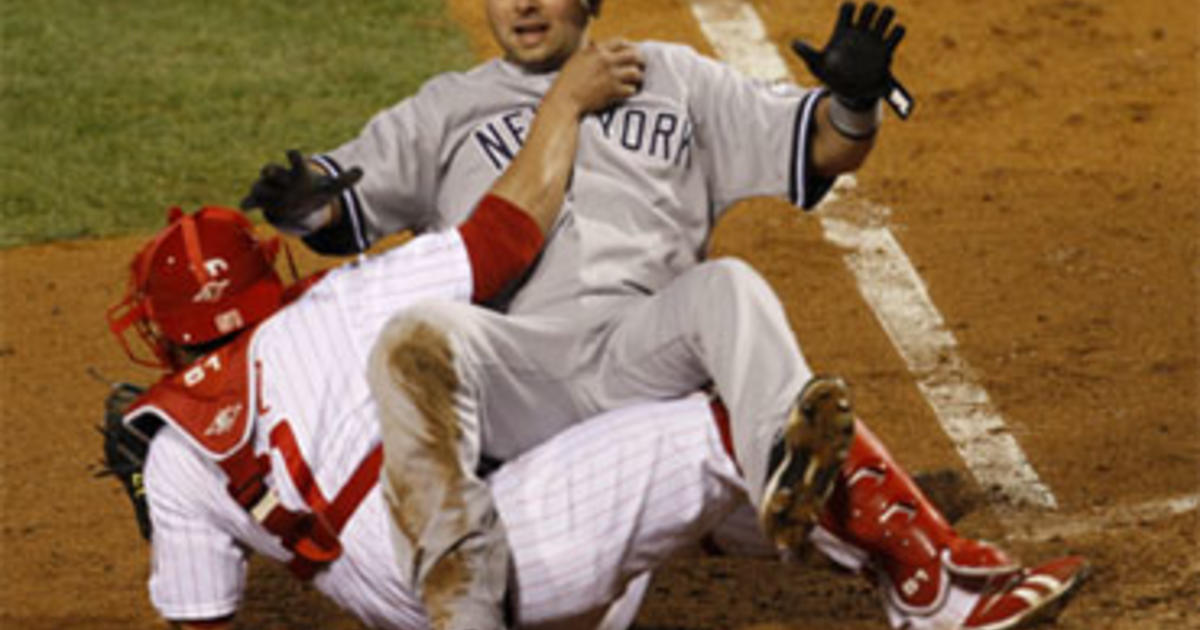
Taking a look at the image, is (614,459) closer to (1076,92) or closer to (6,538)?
(6,538)

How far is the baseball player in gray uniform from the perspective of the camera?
13.9 ft

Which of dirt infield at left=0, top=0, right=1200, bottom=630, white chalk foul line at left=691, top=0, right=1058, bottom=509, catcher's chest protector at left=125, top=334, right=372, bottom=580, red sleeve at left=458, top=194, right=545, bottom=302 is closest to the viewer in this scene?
catcher's chest protector at left=125, top=334, right=372, bottom=580

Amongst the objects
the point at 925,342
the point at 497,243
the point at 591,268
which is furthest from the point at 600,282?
the point at 925,342

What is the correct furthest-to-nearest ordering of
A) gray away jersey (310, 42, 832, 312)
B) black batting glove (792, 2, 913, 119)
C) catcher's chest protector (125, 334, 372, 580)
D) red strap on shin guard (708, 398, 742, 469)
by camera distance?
gray away jersey (310, 42, 832, 312) → black batting glove (792, 2, 913, 119) → catcher's chest protector (125, 334, 372, 580) → red strap on shin guard (708, 398, 742, 469)

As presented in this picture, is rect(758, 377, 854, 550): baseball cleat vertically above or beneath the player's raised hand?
beneath

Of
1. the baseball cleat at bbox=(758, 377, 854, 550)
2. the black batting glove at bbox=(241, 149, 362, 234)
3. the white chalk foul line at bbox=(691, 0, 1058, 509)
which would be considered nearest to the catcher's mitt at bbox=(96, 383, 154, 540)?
the black batting glove at bbox=(241, 149, 362, 234)

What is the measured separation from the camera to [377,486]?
454cm

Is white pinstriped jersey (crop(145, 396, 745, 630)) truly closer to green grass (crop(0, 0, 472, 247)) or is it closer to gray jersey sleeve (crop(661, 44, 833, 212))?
gray jersey sleeve (crop(661, 44, 833, 212))

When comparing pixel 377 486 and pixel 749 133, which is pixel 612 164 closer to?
pixel 749 133

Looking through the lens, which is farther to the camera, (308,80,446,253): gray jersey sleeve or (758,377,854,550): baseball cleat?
(308,80,446,253): gray jersey sleeve

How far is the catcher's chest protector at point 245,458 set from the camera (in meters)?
4.52

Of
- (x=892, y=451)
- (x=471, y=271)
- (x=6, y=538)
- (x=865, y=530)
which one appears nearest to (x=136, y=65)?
(x=6, y=538)

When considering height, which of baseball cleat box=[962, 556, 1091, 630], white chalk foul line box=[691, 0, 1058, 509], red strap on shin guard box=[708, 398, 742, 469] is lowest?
white chalk foul line box=[691, 0, 1058, 509]

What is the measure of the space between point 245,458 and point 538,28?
131 cm
